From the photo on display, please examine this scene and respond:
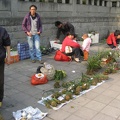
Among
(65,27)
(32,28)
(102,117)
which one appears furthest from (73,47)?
(102,117)

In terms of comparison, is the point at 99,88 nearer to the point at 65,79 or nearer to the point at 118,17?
the point at 65,79

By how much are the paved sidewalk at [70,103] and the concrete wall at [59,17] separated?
2.34 m

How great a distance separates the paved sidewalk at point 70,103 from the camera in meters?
3.97

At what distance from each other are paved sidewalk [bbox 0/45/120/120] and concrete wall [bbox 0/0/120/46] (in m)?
2.34

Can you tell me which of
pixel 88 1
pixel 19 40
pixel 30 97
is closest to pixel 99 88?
pixel 30 97

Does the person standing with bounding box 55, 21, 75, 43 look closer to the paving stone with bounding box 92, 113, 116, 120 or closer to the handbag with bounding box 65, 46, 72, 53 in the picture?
the handbag with bounding box 65, 46, 72, 53

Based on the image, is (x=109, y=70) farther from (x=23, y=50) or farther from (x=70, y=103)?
(x=23, y=50)

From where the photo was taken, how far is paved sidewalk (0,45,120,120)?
156 inches

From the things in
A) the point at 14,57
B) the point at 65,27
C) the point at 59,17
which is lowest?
the point at 14,57

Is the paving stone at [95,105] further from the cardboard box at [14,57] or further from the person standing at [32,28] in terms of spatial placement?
the cardboard box at [14,57]

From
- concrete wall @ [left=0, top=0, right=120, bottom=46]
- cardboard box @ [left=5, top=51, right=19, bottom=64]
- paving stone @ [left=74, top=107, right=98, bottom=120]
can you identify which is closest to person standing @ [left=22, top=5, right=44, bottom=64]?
cardboard box @ [left=5, top=51, right=19, bottom=64]

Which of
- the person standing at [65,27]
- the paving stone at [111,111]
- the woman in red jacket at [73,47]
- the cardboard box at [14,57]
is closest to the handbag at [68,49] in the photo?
the woman in red jacket at [73,47]

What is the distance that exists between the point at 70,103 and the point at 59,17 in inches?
251

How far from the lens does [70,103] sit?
444cm
